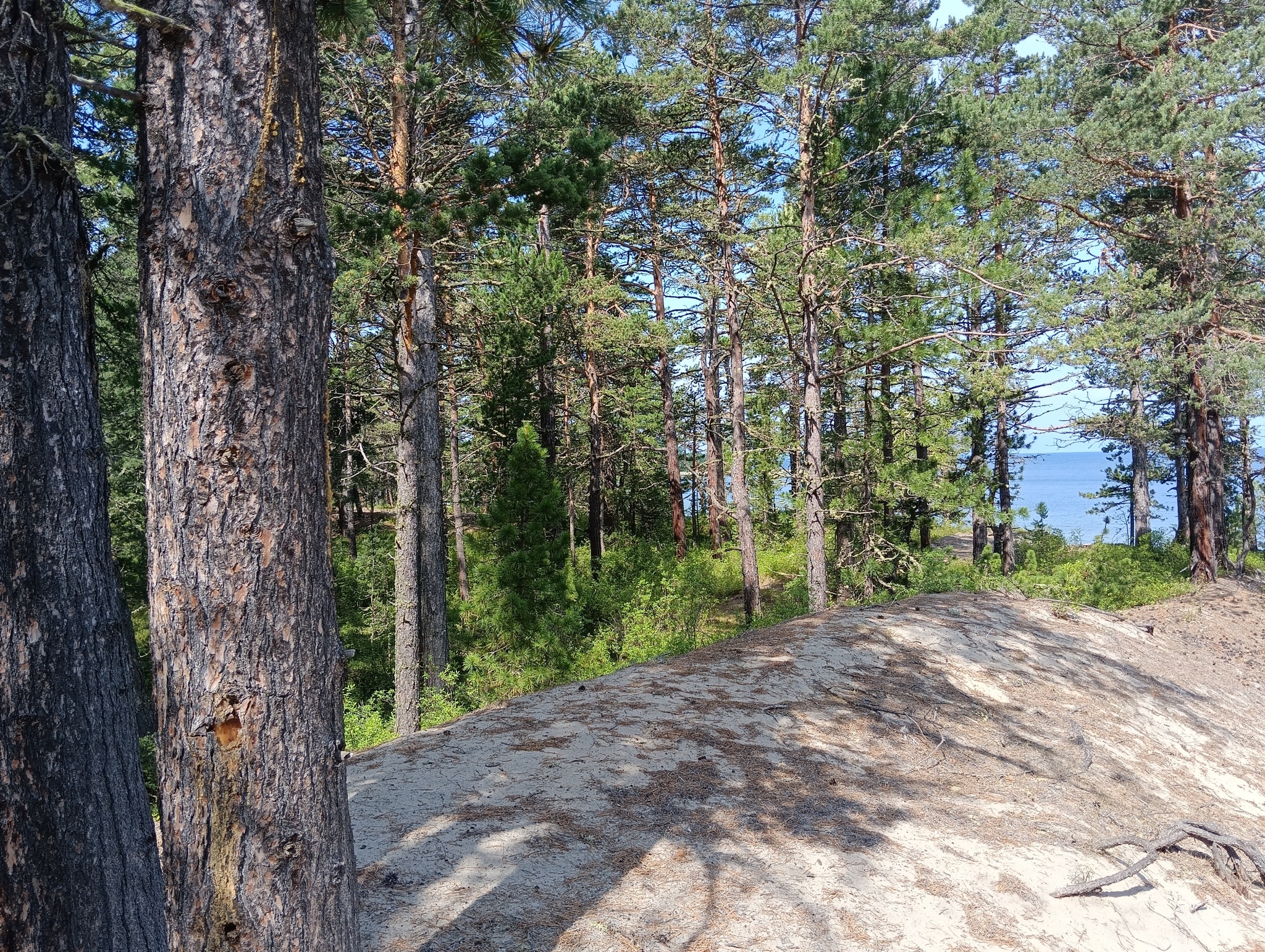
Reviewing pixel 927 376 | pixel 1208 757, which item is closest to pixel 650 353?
pixel 927 376

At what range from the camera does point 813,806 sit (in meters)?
4.81

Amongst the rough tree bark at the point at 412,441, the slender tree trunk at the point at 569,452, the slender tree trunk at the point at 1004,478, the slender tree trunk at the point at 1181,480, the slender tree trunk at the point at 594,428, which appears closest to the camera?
the rough tree bark at the point at 412,441

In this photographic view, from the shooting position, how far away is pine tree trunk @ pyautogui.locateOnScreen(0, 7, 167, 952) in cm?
255

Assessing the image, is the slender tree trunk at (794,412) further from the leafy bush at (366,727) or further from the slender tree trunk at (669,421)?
the leafy bush at (366,727)

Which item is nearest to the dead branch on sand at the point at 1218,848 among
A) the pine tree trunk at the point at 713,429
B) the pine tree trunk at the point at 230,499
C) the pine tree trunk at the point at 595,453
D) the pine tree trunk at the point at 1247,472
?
the pine tree trunk at the point at 230,499

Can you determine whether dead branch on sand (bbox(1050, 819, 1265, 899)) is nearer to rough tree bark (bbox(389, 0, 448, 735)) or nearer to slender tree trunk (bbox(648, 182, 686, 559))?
rough tree bark (bbox(389, 0, 448, 735))

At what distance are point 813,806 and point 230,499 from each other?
3.96 metres

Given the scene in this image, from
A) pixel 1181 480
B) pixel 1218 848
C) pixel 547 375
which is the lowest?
pixel 1218 848

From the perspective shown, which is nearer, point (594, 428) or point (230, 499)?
point (230, 499)

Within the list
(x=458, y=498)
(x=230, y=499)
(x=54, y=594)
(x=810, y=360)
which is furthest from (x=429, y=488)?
(x=458, y=498)

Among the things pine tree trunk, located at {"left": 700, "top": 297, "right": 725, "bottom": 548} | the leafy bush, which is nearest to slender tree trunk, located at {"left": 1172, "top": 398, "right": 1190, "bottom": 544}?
pine tree trunk, located at {"left": 700, "top": 297, "right": 725, "bottom": 548}

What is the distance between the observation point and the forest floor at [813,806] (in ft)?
11.6

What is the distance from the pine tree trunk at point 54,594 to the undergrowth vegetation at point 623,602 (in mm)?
6594

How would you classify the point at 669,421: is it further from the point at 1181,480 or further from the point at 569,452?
the point at 1181,480
